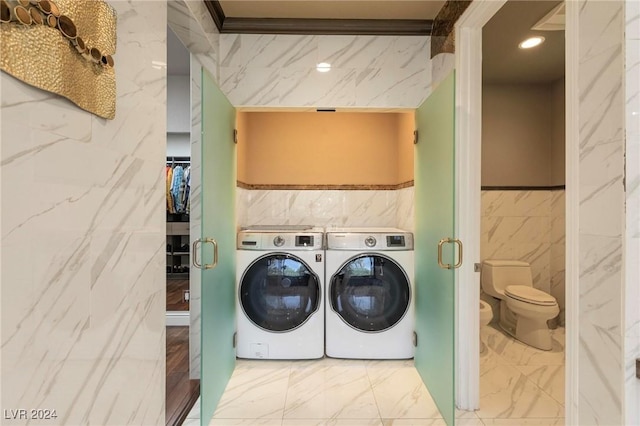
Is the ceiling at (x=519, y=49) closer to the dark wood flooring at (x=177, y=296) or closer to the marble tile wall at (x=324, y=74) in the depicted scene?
the marble tile wall at (x=324, y=74)

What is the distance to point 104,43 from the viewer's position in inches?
38.5

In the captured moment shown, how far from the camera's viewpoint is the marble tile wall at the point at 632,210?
2.67 ft

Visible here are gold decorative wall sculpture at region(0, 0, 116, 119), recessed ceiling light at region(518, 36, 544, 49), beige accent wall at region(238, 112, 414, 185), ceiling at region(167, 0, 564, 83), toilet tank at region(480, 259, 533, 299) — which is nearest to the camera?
gold decorative wall sculpture at region(0, 0, 116, 119)

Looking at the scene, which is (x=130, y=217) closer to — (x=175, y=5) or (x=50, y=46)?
(x=50, y=46)

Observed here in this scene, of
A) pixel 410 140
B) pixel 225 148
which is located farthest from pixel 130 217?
pixel 410 140

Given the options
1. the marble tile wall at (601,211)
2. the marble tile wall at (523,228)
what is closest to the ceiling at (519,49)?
the marble tile wall at (523,228)

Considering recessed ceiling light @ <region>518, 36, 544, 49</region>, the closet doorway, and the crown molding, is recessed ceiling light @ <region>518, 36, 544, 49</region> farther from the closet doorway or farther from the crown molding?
the closet doorway

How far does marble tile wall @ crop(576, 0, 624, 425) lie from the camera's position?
2.78 ft

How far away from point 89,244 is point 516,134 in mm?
Result: 3744

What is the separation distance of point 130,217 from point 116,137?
0.28 meters

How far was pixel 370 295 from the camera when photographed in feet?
7.63

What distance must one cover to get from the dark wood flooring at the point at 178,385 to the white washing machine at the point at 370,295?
1.00 meters

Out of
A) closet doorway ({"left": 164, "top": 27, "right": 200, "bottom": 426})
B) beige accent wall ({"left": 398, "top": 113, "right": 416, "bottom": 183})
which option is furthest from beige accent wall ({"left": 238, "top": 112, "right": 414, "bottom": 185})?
closet doorway ({"left": 164, "top": 27, "right": 200, "bottom": 426})

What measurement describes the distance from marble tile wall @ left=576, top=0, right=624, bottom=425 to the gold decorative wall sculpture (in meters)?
1.48
